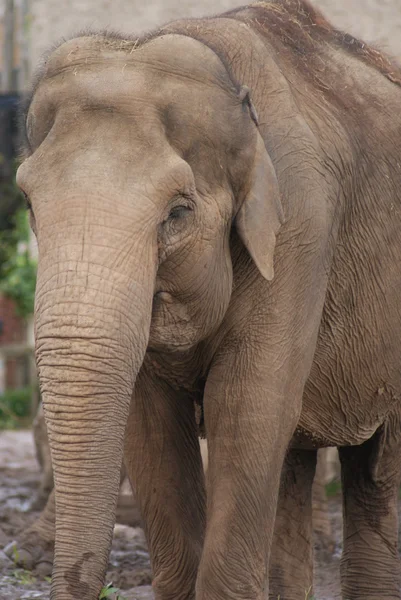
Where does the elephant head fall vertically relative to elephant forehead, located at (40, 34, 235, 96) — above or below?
below

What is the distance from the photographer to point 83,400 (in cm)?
410

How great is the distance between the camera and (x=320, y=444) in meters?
5.87

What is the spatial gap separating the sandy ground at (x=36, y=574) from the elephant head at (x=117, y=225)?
2.15 meters

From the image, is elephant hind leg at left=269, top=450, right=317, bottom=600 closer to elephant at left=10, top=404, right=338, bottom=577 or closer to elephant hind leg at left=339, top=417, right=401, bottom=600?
elephant hind leg at left=339, top=417, right=401, bottom=600

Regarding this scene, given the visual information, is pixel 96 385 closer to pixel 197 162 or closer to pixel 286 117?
pixel 197 162

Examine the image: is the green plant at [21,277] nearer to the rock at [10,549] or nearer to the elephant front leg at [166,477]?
the rock at [10,549]

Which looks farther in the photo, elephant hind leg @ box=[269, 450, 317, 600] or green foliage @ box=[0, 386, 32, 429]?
green foliage @ box=[0, 386, 32, 429]

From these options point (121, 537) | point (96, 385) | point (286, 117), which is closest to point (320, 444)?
point (286, 117)

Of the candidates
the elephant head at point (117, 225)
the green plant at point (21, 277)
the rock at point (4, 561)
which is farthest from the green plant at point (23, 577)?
the green plant at point (21, 277)

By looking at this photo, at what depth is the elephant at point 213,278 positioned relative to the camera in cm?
416

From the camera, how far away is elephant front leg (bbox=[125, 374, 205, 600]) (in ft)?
17.7

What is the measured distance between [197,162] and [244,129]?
0.21m

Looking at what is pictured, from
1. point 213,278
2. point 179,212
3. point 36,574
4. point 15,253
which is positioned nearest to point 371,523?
point 36,574

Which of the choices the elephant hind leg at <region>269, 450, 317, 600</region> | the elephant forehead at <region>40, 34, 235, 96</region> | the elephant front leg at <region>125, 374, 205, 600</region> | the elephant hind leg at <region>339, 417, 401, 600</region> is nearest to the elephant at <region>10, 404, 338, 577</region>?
the elephant hind leg at <region>269, 450, 317, 600</region>
